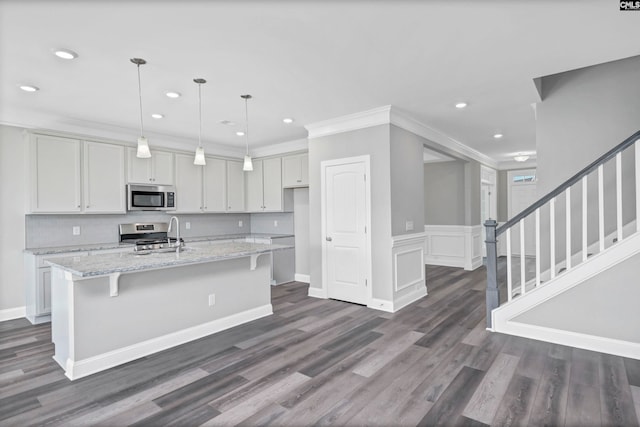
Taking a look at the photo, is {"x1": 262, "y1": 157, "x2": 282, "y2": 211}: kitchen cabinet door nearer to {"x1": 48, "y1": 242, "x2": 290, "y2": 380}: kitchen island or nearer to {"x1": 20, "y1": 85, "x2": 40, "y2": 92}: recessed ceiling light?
{"x1": 48, "y1": 242, "x2": 290, "y2": 380}: kitchen island

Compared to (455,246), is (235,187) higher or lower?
higher

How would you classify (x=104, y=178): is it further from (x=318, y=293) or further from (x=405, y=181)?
(x=405, y=181)

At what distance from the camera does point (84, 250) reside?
173 inches

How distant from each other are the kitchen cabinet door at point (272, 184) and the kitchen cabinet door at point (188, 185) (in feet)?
3.83

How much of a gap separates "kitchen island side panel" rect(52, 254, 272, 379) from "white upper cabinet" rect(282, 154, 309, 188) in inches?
85.0

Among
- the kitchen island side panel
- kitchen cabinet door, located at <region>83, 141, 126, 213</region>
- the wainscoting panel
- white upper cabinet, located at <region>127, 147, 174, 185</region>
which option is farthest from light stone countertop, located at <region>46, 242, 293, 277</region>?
the wainscoting panel

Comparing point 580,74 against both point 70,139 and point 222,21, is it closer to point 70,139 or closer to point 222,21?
point 222,21

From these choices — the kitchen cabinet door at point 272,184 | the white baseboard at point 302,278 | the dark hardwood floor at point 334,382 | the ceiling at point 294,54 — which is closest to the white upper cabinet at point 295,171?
the kitchen cabinet door at point 272,184

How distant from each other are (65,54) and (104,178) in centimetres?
251

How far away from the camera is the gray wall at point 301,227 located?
6.27m

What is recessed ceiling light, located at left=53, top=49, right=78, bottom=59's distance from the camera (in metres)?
2.60

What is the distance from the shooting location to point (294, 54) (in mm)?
2758

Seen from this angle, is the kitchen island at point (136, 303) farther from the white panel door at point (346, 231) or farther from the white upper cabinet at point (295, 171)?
the white upper cabinet at point (295, 171)

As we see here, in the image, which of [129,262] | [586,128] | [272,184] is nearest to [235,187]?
[272,184]
